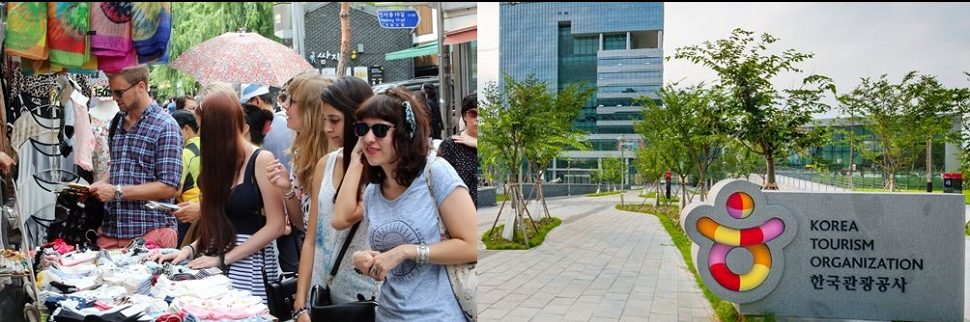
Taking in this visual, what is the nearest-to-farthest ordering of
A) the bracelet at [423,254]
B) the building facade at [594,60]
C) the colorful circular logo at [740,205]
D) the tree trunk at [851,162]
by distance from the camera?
the bracelet at [423,254], the building facade at [594,60], the tree trunk at [851,162], the colorful circular logo at [740,205]

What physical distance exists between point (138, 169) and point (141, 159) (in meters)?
0.04

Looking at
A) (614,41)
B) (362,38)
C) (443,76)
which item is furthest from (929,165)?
(362,38)

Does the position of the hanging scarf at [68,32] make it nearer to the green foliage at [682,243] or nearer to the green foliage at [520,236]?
the green foliage at [520,236]

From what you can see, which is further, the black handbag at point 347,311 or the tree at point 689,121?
the tree at point 689,121

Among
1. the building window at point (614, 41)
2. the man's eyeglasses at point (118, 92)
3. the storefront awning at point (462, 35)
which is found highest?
the storefront awning at point (462, 35)

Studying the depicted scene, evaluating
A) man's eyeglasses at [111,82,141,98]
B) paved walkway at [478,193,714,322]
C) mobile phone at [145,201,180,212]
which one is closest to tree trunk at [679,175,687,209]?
paved walkway at [478,193,714,322]

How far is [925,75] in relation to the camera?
3.44 meters

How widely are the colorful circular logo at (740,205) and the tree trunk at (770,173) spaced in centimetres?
10

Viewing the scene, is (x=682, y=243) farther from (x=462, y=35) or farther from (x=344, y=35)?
(x=344, y=35)

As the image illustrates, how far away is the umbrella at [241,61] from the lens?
2.89m

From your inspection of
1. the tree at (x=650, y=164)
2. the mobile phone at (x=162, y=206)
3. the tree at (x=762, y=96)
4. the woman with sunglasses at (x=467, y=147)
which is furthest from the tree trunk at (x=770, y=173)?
the mobile phone at (x=162, y=206)

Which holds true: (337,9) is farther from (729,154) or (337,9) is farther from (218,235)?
(729,154)

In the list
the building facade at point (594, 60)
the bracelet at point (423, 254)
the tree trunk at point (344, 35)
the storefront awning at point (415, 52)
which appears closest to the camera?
the bracelet at point (423, 254)

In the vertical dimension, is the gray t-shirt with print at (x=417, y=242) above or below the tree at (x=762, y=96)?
below
